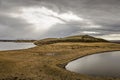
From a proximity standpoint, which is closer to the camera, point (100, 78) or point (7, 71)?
point (100, 78)

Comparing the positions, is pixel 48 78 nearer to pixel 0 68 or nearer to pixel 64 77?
pixel 64 77

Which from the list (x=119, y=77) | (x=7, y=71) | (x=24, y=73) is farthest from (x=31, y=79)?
(x=119, y=77)

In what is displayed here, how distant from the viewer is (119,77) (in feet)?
88.5

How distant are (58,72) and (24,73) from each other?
4697 millimetres

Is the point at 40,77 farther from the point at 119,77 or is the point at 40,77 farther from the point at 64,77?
the point at 119,77

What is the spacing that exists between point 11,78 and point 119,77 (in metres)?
13.5

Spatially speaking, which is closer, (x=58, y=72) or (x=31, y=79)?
(x=31, y=79)

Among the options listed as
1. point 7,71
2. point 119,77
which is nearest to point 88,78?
point 119,77

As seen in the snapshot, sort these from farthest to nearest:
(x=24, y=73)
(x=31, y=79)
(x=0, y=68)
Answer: (x=0, y=68), (x=24, y=73), (x=31, y=79)

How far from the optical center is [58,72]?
29.7 meters

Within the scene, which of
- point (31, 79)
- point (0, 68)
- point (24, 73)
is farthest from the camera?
point (0, 68)

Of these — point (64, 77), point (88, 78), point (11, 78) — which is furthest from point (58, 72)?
point (11, 78)

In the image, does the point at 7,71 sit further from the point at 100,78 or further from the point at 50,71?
the point at 100,78

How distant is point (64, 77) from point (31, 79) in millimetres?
4156
